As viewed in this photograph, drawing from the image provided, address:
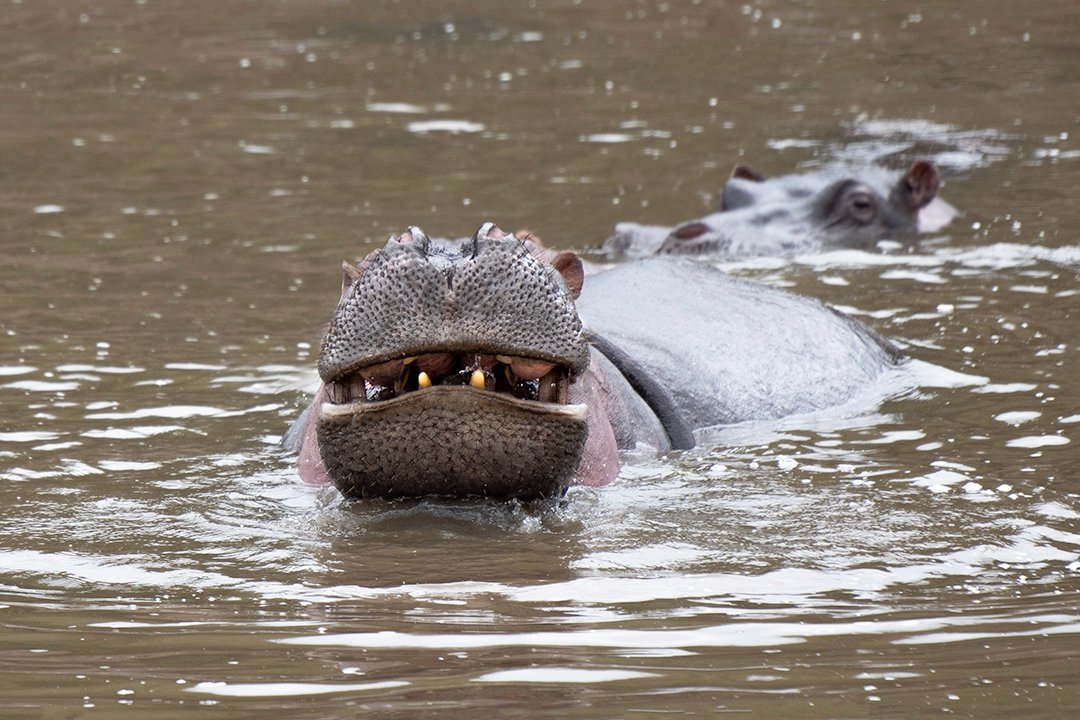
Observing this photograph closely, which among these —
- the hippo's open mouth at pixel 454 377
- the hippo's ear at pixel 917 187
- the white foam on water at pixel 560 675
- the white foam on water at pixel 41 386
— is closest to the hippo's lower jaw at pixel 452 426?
the hippo's open mouth at pixel 454 377

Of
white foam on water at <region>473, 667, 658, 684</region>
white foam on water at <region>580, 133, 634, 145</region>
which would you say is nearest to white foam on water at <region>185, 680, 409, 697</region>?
white foam on water at <region>473, 667, 658, 684</region>

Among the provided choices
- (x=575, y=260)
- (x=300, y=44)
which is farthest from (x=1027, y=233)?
(x=300, y=44)

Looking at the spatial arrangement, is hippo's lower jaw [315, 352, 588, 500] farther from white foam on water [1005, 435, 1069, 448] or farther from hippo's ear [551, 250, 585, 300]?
white foam on water [1005, 435, 1069, 448]

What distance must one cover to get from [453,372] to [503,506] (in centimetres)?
42

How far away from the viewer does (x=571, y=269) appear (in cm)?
513

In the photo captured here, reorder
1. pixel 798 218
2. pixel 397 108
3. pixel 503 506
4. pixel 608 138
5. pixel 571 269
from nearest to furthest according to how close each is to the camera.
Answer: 1. pixel 503 506
2. pixel 571 269
3. pixel 798 218
4. pixel 608 138
5. pixel 397 108

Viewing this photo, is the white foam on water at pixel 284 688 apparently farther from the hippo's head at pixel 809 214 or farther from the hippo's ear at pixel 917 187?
the hippo's ear at pixel 917 187

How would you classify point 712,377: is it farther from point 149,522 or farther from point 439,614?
point 439,614

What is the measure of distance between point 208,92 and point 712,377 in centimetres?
826

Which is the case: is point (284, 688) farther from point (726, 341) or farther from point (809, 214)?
point (809, 214)

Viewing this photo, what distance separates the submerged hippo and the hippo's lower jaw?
16.1 ft

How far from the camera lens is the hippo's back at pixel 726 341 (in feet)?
20.3

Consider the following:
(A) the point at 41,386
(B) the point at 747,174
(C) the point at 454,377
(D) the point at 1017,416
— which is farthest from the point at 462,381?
(B) the point at 747,174

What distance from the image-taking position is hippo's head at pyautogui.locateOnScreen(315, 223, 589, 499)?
4395 millimetres
